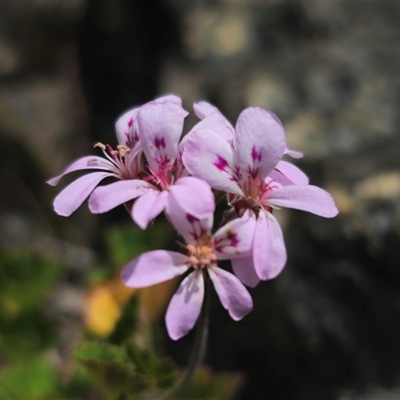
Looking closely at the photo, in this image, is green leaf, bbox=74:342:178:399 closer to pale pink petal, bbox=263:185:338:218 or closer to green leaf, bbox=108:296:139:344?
green leaf, bbox=108:296:139:344

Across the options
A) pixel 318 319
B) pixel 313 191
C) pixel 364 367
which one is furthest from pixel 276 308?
pixel 313 191

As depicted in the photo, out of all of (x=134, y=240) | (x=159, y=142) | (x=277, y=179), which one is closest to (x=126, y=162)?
(x=159, y=142)

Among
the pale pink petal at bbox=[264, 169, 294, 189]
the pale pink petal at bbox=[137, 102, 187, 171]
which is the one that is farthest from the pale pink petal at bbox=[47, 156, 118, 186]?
the pale pink petal at bbox=[264, 169, 294, 189]

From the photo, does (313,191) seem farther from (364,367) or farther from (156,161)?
(364,367)

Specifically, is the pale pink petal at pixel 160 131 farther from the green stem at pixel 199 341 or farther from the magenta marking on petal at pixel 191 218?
the green stem at pixel 199 341

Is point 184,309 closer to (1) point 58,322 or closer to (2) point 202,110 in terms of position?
(2) point 202,110

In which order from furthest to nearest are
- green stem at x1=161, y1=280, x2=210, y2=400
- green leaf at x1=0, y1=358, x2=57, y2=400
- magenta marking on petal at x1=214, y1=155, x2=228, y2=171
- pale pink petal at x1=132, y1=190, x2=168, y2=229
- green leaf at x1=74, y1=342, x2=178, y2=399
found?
green leaf at x1=0, y1=358, x2=57, y2=400 → green leaf at x1=74, y1=342, x2=178, y2=399 → green stem at x1=161, y1=280, x2=210, y2=400 → magenta marking on petal at x1=214, y1=155, x2=228, y2=171 → pale pink petal at x1=132, y1=190, x2=168, y2=229

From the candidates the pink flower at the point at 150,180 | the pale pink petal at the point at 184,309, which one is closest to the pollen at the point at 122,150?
the pink flower at the point at 150,180
